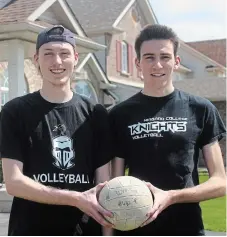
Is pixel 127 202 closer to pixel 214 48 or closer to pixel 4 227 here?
pixel 4 227

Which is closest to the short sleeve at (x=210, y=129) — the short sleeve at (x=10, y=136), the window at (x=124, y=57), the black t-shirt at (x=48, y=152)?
the black t-shirt at (x=48, y=152)

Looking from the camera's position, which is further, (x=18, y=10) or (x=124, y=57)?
(x=124, y=57)

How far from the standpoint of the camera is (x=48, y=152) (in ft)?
11.8

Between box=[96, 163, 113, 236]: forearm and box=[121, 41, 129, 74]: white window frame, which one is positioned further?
box=[121, 41, 129, 74]: white window frame

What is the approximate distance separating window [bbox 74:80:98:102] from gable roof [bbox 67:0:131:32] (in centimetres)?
463

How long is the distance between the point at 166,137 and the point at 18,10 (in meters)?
10.4

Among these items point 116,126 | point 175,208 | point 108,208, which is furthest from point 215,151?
point 108,208

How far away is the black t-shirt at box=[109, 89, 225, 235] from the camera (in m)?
3.66

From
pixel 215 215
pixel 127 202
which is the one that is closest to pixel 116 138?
pixel 127 202

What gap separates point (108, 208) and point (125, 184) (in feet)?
0.62

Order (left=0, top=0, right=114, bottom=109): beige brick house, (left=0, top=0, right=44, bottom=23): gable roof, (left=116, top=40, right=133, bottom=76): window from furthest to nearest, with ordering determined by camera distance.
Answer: (left=116, top=40, right=133, bottom=76): window → (left=0, top=0, right=44, bottom=23): gable roof → (left=0, top=0, right=114, bottom=109): beige brick house

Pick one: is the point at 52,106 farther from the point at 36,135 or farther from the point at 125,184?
the point at 125,184

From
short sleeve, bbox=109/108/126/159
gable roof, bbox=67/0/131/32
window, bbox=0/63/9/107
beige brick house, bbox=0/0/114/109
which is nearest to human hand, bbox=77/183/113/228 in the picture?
short sleeve, bbox=109/108/126/159

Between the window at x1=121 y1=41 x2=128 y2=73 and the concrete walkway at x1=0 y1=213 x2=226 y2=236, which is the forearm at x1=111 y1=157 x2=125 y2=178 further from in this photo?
the window at x1=121 y1=41 x2=128 y2=73
